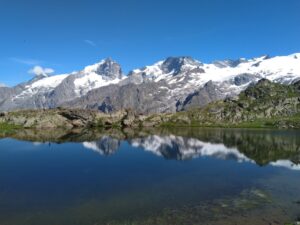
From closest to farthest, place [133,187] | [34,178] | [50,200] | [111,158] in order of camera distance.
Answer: [50,200], [133,187], [34,178], [111,158]

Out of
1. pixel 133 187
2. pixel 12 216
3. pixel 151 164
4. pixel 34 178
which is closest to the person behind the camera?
pixel 12 216

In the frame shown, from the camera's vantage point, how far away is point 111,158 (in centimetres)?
11962

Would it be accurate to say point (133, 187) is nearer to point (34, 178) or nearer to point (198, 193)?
point (198, 193)

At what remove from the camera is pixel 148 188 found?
237ft

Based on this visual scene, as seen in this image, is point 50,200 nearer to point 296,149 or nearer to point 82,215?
point 82,215

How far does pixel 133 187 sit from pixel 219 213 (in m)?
23.1

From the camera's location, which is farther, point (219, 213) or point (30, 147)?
point (30, 147)

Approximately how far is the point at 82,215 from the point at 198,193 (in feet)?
78.0

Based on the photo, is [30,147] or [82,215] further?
[30,147]

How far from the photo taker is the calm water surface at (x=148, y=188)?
52938 mm

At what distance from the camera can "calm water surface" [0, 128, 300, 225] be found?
52.9m

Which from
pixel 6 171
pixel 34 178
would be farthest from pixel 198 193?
pixel 6 171

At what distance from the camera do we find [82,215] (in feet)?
174

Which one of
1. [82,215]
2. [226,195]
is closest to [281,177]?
[226,195]
